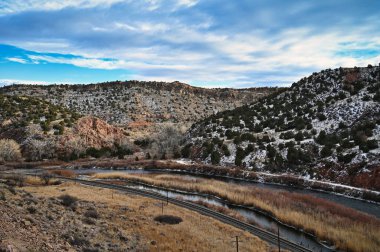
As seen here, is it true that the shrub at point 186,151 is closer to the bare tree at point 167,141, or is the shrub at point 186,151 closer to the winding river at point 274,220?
the bare tree at point 167,141

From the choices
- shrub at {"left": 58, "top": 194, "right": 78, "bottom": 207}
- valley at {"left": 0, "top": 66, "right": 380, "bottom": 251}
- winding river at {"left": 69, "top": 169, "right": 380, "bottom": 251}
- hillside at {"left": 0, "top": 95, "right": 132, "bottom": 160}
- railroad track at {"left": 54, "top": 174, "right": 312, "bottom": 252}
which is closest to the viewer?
railroad track at {"left": 54, "top": 174, "right": 312, "bottom": 252}

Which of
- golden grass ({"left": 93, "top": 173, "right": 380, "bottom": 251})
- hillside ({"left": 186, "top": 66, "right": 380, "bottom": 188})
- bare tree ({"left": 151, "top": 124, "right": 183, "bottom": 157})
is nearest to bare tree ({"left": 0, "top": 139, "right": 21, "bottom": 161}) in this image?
bare tree ({"left": 151, "top": 124, "right": 183, "bottom": 157})

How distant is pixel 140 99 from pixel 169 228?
337 feet

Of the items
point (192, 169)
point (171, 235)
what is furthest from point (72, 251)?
point (192, 169)

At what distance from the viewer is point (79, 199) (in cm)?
3425

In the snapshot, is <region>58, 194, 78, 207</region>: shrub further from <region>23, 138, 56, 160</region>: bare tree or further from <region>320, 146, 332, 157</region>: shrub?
<region>23, 138, 56, 160</region>: bare tree

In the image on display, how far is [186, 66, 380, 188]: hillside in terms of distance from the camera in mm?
45562

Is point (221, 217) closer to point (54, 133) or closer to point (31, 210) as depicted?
point (31, 210)

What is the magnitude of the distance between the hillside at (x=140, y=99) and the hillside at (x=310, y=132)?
37875 mm

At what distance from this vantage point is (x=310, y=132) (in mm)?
59125

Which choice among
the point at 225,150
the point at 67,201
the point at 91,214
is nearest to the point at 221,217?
the point at 91,214

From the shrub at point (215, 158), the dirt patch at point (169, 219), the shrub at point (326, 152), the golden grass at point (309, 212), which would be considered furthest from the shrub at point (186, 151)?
the dirt patch at point (169, 219)

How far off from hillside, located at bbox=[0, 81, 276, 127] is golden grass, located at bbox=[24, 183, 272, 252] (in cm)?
7114

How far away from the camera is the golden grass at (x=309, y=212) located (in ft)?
82.5
